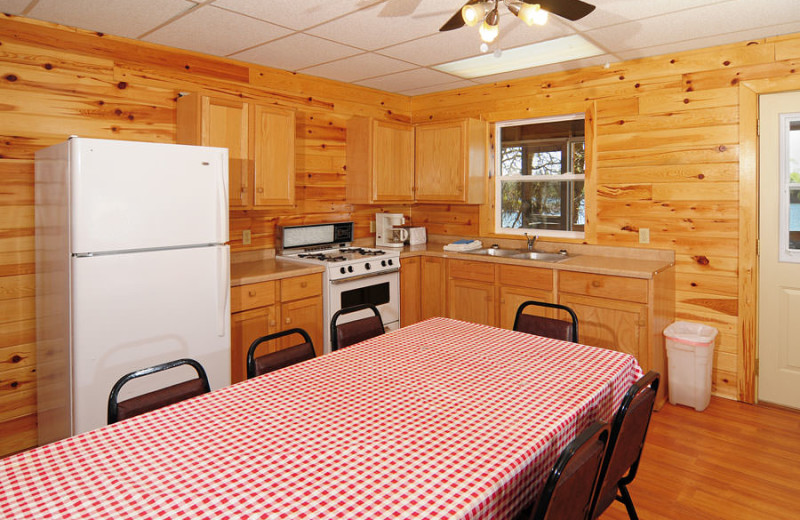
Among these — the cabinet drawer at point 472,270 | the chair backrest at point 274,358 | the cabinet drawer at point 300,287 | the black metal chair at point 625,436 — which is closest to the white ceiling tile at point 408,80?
the cabinet drawer at point 472,270

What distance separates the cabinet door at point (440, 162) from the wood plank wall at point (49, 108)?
5.32 ft

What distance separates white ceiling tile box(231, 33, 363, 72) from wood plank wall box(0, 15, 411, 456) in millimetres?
184

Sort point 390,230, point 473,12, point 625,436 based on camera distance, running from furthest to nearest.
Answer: point 390,230, point 473,12, point 625,436

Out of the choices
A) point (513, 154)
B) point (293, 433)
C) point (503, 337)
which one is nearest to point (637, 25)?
point (513, 154)

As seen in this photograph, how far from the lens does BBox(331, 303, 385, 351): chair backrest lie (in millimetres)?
2402

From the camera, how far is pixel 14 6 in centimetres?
266

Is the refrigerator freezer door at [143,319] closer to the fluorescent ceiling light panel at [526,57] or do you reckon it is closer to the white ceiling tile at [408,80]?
the white ceiling tile at [408,80]

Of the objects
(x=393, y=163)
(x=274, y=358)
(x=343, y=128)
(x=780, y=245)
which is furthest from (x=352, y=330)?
(x=780, y=245)

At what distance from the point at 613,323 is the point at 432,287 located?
1603mm

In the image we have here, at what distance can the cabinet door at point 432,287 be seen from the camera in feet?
14.7

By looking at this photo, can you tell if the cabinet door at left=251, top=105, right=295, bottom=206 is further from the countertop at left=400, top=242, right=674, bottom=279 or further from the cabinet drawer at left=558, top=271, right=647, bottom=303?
the cabinet drawer at left=558, top=271, right=647, bottom=303

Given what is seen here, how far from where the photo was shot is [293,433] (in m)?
1.40

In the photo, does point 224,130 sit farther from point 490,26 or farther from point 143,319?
point 490,26

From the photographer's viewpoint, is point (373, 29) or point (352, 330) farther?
point (373, 29)
